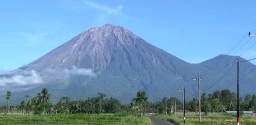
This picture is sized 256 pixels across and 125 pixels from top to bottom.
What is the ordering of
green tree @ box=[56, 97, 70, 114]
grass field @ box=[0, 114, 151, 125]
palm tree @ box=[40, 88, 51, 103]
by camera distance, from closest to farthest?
grass field @ box=[0, 114, 151, 125]
palm tree @ box=[40, 88, 51, 103]
green tree @ box=[56, 97, 70, 114]

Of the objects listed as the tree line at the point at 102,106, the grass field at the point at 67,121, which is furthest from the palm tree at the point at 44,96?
the grass field at the point at 67,121

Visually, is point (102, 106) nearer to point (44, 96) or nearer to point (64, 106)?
point (64, 106)

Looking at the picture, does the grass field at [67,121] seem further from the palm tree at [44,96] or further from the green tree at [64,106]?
the green tree at [64,106]

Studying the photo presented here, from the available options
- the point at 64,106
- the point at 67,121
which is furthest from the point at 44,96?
the point at 67,121

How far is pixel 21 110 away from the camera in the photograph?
6914 inches

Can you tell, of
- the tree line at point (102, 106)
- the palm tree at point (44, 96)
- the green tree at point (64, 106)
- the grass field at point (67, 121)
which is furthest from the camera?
the green tree at point (64, 106)

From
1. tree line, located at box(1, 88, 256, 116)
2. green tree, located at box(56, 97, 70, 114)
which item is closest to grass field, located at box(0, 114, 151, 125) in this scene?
tree line, located at box(1, 88, 256, 116)

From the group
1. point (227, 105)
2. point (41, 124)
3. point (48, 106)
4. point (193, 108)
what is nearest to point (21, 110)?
point (48, 106)

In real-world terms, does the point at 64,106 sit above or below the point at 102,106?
above

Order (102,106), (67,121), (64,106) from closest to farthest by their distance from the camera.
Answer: (67,121) → (64,106) → (102,106)

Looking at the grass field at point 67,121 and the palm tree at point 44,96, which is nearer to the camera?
the grass field at point 67,121

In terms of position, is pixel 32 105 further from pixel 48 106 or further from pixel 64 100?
pixel 64 100

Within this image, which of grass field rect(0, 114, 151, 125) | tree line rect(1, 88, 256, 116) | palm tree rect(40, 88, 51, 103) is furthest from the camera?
tree line rect(1, 88, 256, 116)

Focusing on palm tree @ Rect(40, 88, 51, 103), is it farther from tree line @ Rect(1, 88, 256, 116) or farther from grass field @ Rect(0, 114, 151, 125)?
grass field @ Rect(0, 114, 151, 125)
